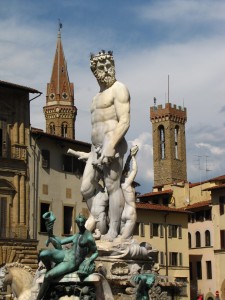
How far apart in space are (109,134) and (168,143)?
132 m

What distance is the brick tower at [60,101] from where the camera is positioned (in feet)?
440

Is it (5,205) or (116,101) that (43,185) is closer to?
(5,205)

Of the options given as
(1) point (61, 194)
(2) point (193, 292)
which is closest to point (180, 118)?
(2) point (193, 292)

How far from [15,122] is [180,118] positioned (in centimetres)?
10093

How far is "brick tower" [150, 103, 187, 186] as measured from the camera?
463 feet

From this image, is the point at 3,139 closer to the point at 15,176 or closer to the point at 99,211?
the point at 15,176

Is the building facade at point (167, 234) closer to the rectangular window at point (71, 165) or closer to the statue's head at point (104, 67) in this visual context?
the rectangular window at point (71, 165)

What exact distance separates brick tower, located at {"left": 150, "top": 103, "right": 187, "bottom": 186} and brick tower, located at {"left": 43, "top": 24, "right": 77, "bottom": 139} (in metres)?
19.8

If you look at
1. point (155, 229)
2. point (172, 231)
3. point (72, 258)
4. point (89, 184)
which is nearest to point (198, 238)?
point (172, 231)

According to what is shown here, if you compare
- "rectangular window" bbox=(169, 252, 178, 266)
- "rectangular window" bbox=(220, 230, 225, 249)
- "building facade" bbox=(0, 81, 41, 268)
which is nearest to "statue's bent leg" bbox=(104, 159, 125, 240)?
"building facade" bbox=(0, 81, 41, 268)

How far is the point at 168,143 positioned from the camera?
146125 millimetres

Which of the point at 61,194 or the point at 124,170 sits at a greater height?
the point at 61,194

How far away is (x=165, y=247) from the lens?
6606cm

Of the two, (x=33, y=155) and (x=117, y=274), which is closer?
(x=117, y=274)
